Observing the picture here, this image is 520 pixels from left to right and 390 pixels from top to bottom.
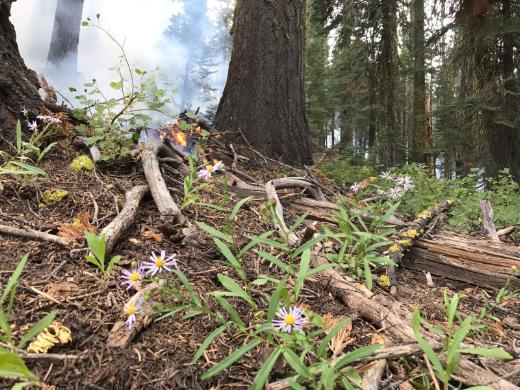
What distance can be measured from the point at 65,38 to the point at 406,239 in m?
7.43

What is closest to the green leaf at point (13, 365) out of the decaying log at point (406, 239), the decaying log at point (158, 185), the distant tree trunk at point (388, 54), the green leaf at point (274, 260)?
the green leaf at point (274, 260)

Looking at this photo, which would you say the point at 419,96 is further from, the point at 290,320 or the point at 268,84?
the point at 290,320

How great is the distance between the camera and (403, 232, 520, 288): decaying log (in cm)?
176

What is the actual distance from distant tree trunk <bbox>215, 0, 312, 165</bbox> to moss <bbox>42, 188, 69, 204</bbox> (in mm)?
2043

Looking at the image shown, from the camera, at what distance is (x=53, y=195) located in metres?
1.77

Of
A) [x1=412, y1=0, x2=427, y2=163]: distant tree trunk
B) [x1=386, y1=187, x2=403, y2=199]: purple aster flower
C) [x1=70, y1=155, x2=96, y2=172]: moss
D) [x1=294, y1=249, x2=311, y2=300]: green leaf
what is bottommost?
[x1=294, y1=249, x2=311, y2=300]: green leaf

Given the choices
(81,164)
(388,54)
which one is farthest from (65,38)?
(81,164)

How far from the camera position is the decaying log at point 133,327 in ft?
3.25

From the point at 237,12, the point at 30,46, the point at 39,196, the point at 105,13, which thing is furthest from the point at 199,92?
the point at 39,196

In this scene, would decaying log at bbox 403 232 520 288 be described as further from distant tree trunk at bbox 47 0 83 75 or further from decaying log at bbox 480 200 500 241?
distant tree trunk at bbox 47 0 83 75

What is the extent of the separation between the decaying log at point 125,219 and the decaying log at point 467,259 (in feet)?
4.20

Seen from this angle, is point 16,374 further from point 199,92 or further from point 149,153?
point 199,92

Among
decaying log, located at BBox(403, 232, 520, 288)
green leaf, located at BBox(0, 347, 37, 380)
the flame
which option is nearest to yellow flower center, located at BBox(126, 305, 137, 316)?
green leaf, located at BBox(0, 347, 37, 380)

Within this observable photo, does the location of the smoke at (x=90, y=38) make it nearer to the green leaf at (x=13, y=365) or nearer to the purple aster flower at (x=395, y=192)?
the purple aster flower at (x=395, y=192)
